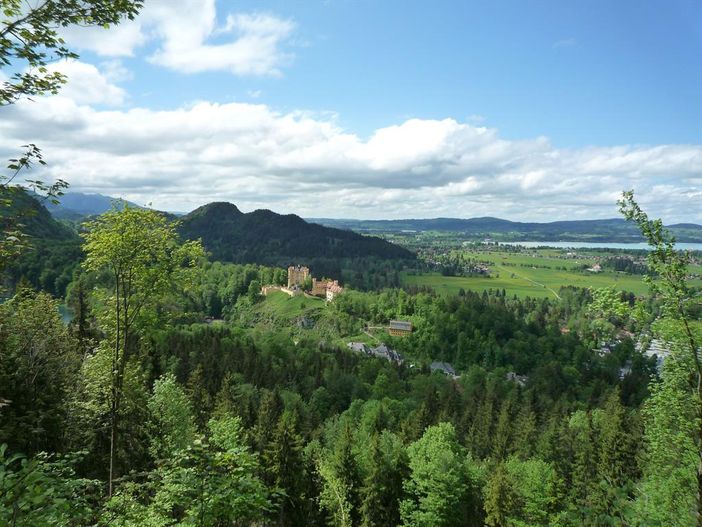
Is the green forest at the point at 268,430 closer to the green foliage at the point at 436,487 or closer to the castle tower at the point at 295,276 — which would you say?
the green foliage at the point at 436,487

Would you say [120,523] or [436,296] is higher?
[120,523]

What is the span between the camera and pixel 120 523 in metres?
8.34

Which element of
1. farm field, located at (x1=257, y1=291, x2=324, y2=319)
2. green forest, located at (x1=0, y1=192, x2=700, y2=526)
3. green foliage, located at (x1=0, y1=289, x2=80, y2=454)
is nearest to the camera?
green forest, located at (x1=0, y1=192, x2=700, y2=526)

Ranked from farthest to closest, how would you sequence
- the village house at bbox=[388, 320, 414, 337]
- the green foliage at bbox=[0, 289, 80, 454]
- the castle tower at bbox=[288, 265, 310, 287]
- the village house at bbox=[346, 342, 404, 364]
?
the castle tower at bbox=[288, 265, 310, 287] → the village house at bbox=[388, 320, 414, 337] → the village house at bbox=[346, 342, 404, 364] → the green foliage at bbox=[0, 289, 80, 454]

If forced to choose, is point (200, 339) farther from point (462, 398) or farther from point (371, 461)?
point (371, 461)

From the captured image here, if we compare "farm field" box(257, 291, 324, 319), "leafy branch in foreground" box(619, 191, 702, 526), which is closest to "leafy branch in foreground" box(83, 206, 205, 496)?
"leafy branch in foreground" box(619, 191, 702, 526)

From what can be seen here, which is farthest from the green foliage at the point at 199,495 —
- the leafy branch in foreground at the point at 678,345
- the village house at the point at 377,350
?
the village house at the point at 377,350

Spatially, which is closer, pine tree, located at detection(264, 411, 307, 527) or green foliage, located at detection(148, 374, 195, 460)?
green foliage, located at detection(148, 374, 195, 460)

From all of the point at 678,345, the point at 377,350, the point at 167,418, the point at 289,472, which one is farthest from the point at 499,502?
the point at 377,350

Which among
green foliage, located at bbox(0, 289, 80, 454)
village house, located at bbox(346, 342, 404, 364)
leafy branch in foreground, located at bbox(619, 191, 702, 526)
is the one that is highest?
leafy branch in foreground, located at bbox(619, 191, 702, 526)

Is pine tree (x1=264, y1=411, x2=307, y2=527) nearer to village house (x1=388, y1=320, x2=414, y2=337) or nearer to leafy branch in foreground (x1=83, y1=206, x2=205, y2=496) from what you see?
leafy branch in foreground (x1=83, y1=206, x2=205, y2=496)

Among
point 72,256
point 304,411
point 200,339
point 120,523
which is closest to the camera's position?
point 120,523

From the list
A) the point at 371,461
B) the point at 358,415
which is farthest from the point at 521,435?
the point at 371,461

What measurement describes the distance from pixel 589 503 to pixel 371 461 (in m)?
16.8
